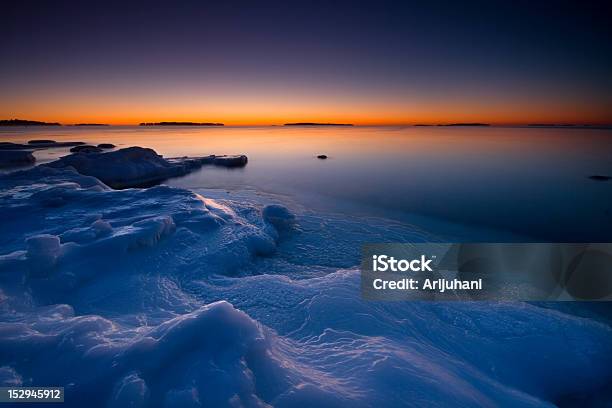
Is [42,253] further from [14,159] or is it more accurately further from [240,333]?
[14,159]

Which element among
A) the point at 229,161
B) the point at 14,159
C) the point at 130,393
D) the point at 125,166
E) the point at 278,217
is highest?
the point at 229,161

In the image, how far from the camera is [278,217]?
33.5 feet

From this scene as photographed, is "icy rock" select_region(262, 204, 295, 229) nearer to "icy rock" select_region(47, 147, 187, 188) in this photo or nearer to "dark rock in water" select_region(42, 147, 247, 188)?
"dark rock in water" select_region(42, 147, 247, 188)

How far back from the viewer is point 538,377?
3.86m

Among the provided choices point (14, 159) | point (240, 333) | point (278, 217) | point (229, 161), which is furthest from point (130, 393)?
point (14, 159)

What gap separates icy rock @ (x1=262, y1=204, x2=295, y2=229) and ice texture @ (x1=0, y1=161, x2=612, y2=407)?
2243mm

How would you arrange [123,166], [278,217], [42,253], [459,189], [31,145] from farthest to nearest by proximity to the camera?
[31,145]
[123,166]
[459,189]
[278,217]
[42,253]

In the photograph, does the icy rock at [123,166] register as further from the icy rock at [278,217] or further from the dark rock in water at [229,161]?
the icy rock at [278,217]

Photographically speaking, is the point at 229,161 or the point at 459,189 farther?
the point at 229,161

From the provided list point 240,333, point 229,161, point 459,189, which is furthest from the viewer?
point 229,161

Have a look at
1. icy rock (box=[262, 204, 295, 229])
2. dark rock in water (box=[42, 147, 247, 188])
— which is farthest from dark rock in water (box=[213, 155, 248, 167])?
icy rock (box=[262, 204, 295, 229])

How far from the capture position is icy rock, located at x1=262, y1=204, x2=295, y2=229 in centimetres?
1012

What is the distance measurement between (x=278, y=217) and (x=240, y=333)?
6861 mm

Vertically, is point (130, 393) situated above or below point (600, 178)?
below
